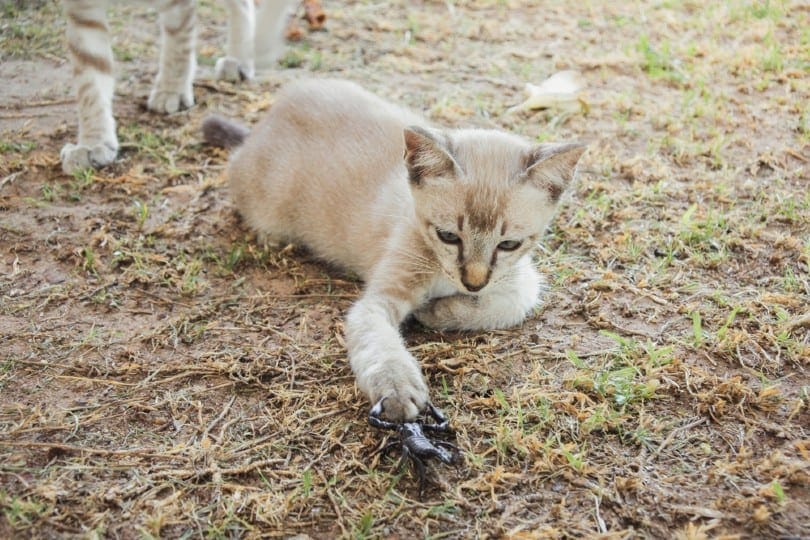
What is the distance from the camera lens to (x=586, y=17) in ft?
20.0

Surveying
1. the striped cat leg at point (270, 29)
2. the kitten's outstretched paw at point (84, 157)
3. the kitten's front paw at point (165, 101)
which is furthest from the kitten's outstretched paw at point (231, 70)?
the kitten's outstretched paw at point (84, 157)

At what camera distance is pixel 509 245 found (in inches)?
Answer: 106

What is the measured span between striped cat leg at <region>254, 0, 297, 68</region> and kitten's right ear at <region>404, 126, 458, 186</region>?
10.2 ft

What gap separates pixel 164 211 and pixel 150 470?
6.18 ft

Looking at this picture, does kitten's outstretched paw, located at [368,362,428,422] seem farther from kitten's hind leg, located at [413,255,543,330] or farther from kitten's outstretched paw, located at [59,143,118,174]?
kitten's outstretched paw, located at [59,143,118,174]

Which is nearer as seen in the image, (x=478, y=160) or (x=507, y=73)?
(x=478, y=160)

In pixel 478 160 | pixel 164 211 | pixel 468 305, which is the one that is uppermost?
pixel 478 160

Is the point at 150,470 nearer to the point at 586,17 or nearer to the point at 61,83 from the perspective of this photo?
the point at 61,83

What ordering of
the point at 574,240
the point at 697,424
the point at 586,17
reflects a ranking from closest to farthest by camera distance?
the point at 697,424 < the point at 574,240 < the point at 586,17

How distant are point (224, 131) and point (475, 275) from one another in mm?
2216

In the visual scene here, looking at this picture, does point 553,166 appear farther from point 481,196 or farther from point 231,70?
point 231,70

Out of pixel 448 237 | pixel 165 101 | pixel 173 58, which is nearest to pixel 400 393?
pixel 448 237

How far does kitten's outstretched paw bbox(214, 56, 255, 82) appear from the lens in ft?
16.8

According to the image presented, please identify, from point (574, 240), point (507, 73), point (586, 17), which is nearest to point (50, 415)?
point (574, 240)
